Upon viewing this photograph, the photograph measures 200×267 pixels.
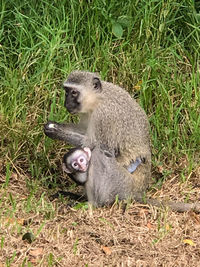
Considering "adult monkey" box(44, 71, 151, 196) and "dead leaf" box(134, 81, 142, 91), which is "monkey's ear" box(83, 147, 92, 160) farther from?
"dead leaf" box(134, 81, 142, 91)

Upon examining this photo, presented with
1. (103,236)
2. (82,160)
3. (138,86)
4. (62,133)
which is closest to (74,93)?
(62,133)

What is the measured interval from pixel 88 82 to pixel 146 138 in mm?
804

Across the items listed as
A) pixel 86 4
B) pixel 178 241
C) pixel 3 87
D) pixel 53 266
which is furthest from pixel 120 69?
pixel 53 266

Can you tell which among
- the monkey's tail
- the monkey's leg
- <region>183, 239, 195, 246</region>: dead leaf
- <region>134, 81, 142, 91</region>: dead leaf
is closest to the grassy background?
<region>134, 81, 142, 91</region>: dead leaf

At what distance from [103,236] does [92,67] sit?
8.09ft

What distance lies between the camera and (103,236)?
5625mm

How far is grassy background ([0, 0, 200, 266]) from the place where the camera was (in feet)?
23.0

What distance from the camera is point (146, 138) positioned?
6.73 m

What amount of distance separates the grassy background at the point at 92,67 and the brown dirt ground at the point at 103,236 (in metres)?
0.64

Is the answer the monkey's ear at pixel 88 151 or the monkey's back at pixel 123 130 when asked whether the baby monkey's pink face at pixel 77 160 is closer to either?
the monkey's ear at pixel 88 151

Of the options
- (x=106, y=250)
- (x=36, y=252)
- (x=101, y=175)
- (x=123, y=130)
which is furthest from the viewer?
(x=123, y=130)

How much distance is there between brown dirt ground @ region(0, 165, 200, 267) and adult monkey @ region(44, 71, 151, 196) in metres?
0.48

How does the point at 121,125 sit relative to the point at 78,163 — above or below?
above

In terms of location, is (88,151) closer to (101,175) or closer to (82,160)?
(82,160)
